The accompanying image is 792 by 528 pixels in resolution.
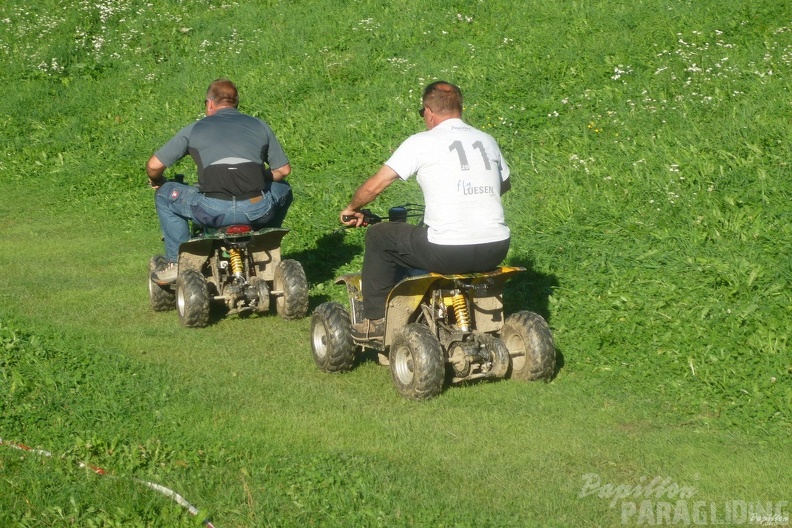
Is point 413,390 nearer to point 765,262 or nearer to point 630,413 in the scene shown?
point 630,413

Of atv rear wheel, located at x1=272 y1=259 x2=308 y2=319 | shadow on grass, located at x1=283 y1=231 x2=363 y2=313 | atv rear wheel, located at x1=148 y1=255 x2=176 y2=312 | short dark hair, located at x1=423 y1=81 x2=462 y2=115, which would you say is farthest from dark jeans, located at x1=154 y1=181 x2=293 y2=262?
short dark hair, located at x1=423 y1=81 x2=462 y2=115

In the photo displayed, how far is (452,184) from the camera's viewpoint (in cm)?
693

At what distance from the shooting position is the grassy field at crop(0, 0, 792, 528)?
559 centimetres

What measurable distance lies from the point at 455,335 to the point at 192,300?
2829 millimetres

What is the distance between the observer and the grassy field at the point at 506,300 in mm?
5586

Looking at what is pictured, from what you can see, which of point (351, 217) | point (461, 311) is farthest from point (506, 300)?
point (351, 217)

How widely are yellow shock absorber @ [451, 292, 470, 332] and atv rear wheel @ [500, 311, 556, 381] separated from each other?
373 millimetres

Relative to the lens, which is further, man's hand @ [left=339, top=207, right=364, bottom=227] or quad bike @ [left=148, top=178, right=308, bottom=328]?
quad bike @ [left=148, top=178, right=308, bottom=328]

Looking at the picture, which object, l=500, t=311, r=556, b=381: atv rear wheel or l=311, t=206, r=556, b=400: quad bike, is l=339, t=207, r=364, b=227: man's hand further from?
l=500, t=311, r=556, b=381: atv rear wheel

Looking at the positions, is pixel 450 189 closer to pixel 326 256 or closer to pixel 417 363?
pixel 417 363

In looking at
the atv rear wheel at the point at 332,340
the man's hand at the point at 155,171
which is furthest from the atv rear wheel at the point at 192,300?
the atv rear wheel at the point at 332,340

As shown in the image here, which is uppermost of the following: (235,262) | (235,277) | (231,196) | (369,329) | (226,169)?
(226,169)

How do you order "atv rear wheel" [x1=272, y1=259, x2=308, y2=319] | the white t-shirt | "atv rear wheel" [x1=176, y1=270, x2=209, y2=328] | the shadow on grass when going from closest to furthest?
1. the white t-shirt
2. "atv rear wheel" [x1=176, y1=270, x2=209, y2=328]
3. "atv rear wheel" [x1=272, y1=259, x2=308, y2=319]
4. the shadow on grass

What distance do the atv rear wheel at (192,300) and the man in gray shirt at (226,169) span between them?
427mm
